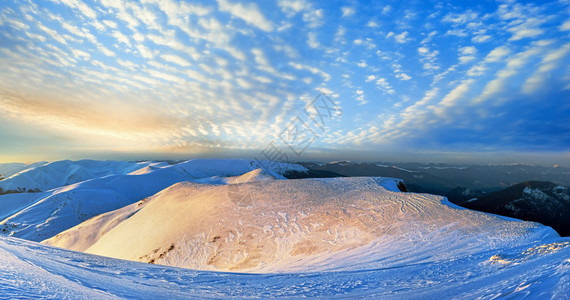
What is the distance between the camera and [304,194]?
66.5 ft

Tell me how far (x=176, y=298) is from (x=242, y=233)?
11829mm

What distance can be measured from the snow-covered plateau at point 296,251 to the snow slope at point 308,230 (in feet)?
0.28

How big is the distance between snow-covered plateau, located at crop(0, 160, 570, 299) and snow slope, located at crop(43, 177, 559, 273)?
0.08m

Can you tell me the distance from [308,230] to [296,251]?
214cm

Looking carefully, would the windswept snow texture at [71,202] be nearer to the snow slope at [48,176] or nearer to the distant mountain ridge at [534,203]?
the snow slope at [48,176]

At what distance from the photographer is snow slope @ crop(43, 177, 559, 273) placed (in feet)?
29.8

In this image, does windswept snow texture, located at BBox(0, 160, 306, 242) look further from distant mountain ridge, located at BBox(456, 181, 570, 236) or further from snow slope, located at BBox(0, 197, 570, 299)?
distant mountain ridge, located at BBox(456, 181, 570, 236)

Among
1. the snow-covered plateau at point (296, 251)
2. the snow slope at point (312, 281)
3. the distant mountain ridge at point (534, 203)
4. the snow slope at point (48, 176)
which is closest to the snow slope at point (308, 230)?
the snow-covered plateau at point (296, 251)

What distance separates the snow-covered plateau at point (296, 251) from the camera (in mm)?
4562

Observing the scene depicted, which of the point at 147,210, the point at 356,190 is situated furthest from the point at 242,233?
the point at 147,210

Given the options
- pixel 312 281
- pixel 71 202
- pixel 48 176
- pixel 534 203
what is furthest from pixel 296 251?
pixel 48 176

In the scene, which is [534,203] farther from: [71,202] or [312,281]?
[71,202]

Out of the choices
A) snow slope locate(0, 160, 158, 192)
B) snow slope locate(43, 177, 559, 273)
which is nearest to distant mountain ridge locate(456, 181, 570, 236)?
snow slope locate(43, 177, 559, 273)

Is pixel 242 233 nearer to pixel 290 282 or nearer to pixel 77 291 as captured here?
pixel 290 282
